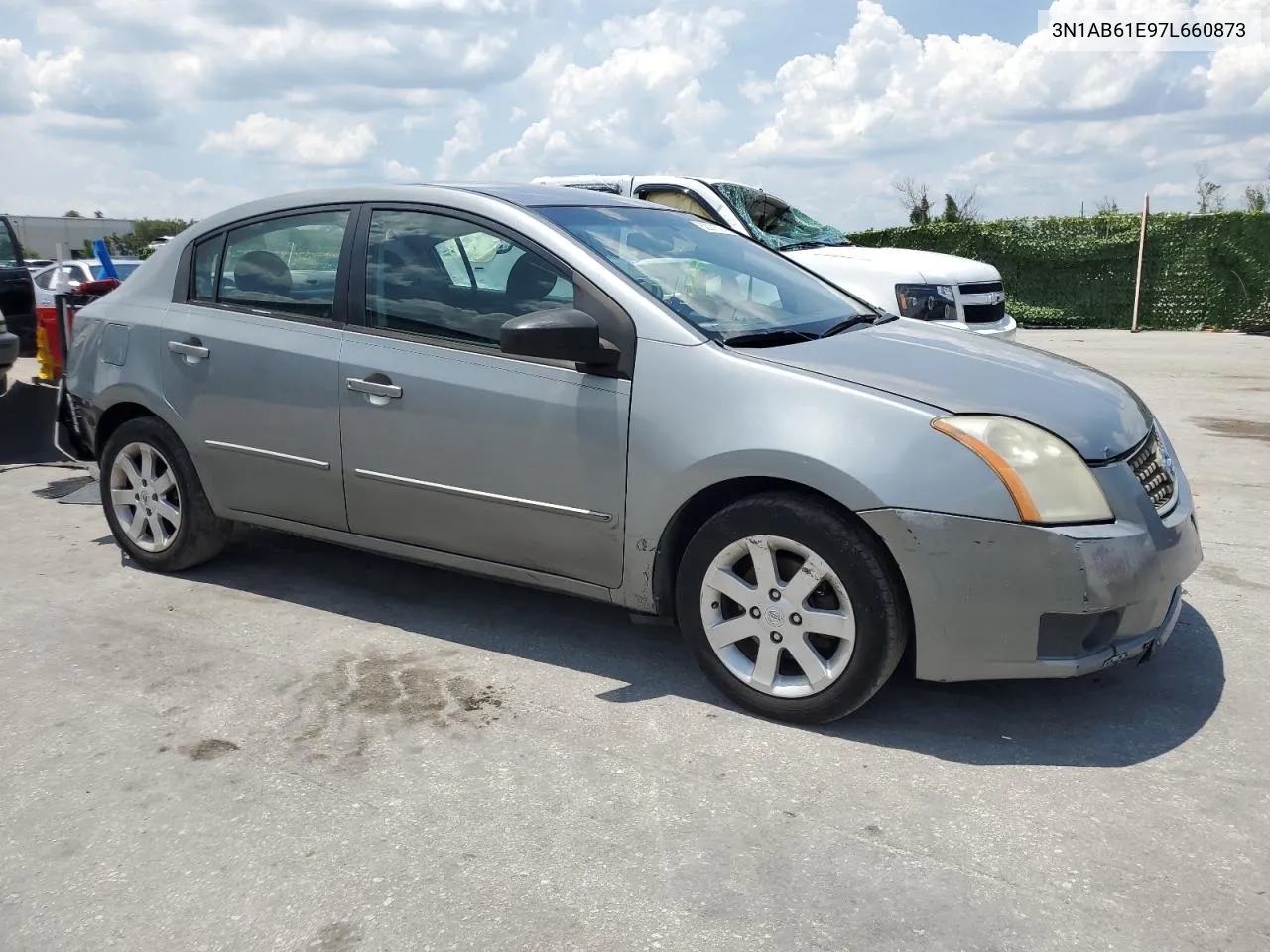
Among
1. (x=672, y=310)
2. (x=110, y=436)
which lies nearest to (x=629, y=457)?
(x=672, y=310)

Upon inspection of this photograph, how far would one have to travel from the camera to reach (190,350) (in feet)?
15.9

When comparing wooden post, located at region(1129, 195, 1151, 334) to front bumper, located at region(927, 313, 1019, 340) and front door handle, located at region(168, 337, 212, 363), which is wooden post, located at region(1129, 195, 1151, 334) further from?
front door handle, located at region(168, 337, 212, 363)

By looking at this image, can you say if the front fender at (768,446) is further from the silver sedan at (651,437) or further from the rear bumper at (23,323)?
the rear bumper at (23,323)

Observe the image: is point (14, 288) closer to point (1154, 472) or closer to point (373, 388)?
point (373, 388)

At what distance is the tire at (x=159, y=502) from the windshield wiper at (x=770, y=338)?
→ 252 centimetres

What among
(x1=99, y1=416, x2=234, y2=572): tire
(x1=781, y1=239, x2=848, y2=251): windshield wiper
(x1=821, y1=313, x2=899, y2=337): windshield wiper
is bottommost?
(x1=99, y1=416, x2=234, y2=572): tire

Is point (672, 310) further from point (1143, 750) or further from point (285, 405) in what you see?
point (1143, 750)

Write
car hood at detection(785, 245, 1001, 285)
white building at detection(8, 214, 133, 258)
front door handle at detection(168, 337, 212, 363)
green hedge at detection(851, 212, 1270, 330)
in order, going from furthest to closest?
white building at detection(8, 214, 133, 258), green hedge at detection(851, 212, 1270, 330), car hood at detection(785, 245, 1001, 285), front door handle at detection(168, 337, 212, 363)

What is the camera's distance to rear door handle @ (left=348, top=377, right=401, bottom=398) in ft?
13.9

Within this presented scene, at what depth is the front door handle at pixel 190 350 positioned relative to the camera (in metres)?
4.81

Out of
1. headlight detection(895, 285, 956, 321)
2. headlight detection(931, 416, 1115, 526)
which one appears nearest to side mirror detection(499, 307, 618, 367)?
headlight detection(931, 416, 1115, 526)

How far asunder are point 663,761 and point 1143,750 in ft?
4.67

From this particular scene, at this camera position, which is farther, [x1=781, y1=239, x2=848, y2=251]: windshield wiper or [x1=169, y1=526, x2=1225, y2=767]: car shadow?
[x1=781, y1=239, x2=848, y2=251]: windshield wiper

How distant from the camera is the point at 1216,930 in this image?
256cm
